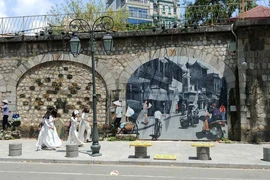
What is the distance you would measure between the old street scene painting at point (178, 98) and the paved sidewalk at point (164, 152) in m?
1.15

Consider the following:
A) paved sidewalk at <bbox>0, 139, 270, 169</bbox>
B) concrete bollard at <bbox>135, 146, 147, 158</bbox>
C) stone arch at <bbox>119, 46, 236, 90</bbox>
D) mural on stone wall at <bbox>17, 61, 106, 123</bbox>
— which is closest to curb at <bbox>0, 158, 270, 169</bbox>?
paved sidewalk at <bbox>0, 139, 270, 169</bbox>

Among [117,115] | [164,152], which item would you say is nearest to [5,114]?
[117,115]

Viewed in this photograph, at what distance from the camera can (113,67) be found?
15.1m

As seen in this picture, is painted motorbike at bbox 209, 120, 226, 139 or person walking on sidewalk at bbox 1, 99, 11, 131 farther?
person walking on sidewalk at bbox 1, 99, 11, 131

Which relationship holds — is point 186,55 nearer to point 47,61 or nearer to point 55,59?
point 55,59

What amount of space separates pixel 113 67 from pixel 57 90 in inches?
125

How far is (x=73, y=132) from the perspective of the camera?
497 inches

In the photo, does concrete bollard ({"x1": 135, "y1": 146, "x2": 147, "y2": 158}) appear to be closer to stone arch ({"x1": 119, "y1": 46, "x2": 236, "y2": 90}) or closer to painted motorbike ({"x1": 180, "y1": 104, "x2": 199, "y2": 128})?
painted motorbike ({"x1": 180, "y1": 104, "x2": 199, "y2": 128})

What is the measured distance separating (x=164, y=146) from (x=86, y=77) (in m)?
5.47

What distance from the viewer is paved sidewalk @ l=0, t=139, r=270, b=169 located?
9.42m

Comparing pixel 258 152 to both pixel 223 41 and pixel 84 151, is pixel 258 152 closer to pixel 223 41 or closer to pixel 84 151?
pixel 223 41

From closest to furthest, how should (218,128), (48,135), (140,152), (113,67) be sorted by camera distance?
1. (140,152)
2. (48,135)
3. (218,128)
4. (113,67)

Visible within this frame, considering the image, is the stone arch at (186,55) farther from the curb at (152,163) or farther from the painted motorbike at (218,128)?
the curb at (152,163)

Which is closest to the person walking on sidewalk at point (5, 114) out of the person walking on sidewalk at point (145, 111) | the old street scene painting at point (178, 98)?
the old street scene painting at point (178, 98)
